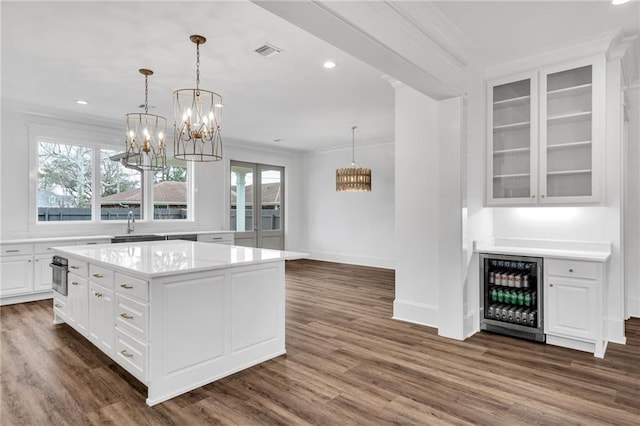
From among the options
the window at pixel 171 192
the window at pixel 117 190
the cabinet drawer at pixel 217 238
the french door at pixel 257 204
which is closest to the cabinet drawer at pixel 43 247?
the window at pixel 117 190

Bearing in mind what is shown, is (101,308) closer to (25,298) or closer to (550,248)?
(25,298)

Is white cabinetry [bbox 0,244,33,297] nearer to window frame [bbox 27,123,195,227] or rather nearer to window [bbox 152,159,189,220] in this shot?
window frame [bbox 27,123,195,227]

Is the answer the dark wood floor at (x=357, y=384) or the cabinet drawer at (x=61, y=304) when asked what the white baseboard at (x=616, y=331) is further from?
the cabinet drawer at (x=61, y=304)

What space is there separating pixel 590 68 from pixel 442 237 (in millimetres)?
2016

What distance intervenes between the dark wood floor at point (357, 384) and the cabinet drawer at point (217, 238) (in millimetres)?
3215

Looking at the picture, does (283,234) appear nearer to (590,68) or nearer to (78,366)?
(78,366)

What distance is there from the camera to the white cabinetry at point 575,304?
3.18 m

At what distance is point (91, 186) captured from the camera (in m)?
6.33

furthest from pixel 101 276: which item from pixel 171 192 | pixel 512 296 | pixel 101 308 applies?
pixel 171 192

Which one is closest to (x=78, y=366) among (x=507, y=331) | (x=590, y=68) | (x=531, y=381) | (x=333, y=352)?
(x=333, y=352)

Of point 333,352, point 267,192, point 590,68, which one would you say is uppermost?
point 590,68

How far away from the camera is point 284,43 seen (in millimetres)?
3453

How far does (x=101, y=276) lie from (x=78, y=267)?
2.14 ft

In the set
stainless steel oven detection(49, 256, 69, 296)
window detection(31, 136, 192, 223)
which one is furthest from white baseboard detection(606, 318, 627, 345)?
window detection(31, 136, 192, 223)
